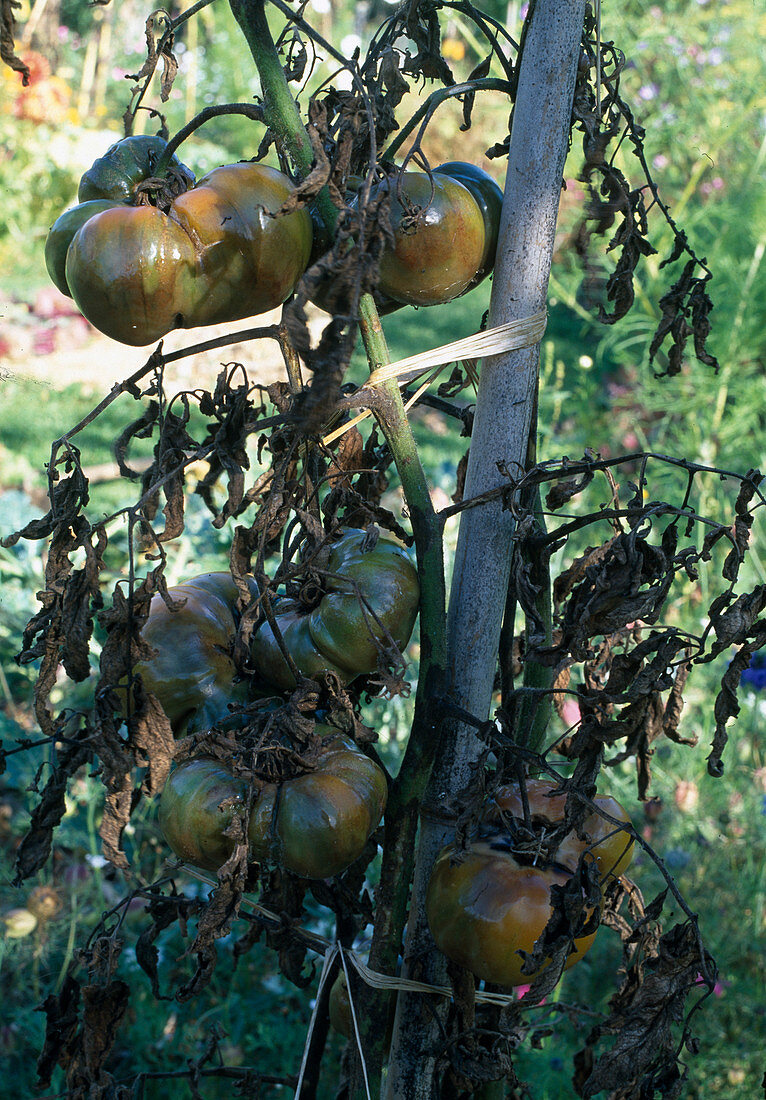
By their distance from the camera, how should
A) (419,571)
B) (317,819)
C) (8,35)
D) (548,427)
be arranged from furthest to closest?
(548,427) < (419,571) < (317,819) < (8,35)

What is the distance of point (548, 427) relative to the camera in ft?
10.6

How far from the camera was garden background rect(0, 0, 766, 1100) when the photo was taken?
184cm

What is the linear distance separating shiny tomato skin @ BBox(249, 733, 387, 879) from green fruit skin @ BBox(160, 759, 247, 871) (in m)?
0.03

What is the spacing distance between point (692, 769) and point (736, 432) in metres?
1.40

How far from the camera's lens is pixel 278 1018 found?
186cm

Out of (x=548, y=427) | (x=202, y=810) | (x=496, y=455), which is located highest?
(x=548, y=427)

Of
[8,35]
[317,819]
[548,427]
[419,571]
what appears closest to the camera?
[8,35]

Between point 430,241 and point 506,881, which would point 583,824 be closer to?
point 506,881

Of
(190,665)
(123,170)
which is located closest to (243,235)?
(123,170)

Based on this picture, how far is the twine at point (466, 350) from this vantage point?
0.88 meters

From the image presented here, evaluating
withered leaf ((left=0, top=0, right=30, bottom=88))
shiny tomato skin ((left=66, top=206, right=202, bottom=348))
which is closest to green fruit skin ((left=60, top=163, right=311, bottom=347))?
shiny tomato skin ((left=66, top=206, right=202, bottom=348))

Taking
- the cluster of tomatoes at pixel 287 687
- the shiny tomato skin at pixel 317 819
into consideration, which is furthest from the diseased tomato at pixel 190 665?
the shiny tomato skin at pixel 317 819

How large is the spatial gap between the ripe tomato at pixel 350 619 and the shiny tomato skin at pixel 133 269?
0.96 ft

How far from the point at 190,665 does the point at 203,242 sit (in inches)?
16.8
